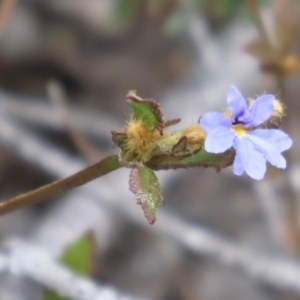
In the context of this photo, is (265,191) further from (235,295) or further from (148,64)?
(148,64)

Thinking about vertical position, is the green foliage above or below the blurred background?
below

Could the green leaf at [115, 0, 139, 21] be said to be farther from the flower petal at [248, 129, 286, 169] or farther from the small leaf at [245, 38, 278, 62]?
the flower petal at [248, 129, 286, 169]

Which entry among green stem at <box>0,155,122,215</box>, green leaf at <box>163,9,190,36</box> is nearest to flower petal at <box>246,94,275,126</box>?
green stem at <box>0,155,122,215</box>

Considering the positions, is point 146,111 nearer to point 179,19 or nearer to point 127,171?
point 179,19

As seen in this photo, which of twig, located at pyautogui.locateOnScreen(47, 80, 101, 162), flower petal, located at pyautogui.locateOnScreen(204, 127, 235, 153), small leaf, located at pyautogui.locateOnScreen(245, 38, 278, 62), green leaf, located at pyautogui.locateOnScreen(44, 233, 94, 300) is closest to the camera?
flower petal, located at pyautogui.locateOnScreen(204, 127, 235, 153)

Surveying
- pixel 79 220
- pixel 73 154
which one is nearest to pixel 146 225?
pixel 79 220

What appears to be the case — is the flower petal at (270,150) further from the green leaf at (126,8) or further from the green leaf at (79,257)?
the green leaf at (126,8)
